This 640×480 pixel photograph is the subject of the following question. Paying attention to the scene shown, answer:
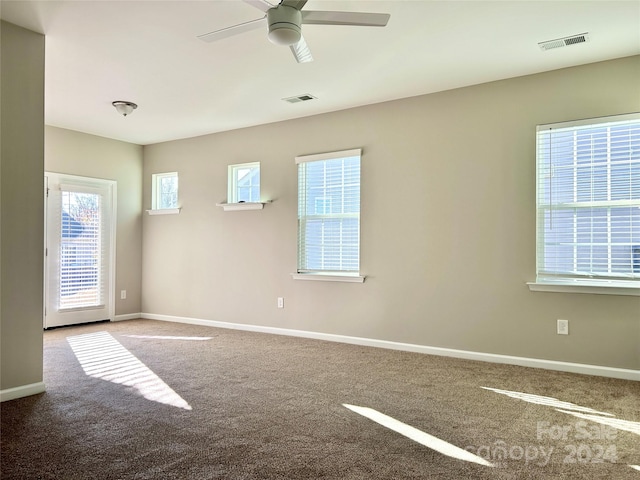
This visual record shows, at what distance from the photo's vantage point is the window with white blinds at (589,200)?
3.65m

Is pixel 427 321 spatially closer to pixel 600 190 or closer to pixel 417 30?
pixel 600 190

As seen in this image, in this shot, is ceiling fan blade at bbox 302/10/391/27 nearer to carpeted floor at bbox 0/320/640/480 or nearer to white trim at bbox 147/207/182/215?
carpeted floor at bbox 0/320/640/480

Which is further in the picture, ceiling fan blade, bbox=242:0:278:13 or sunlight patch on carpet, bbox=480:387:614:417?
sunlight patch on carpet, bbox=480:387:614:417

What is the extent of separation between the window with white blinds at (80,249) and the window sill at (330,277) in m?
2.94

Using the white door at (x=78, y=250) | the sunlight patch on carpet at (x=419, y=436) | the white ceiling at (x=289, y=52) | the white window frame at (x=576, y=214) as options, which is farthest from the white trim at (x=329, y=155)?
the white door at (x=78, y=250)

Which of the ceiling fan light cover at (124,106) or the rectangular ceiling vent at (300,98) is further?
the ceiling fan light cover at (124,106)

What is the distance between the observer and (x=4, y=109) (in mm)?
3078

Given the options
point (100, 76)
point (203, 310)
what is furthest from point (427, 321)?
point (100, 76)

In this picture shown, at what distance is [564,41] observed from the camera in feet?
11.0

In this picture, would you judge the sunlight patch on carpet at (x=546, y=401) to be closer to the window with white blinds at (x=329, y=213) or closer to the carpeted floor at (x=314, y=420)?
the carpeted floor at (x=314, y=420)

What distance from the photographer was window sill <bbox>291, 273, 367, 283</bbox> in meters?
4.90

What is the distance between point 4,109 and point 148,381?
7.22 ft

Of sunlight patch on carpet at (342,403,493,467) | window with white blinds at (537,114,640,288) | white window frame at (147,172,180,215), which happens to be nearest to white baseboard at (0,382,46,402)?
sunlight patch on carpet at (342,403,493,467)

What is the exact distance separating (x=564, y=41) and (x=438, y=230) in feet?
6.18
